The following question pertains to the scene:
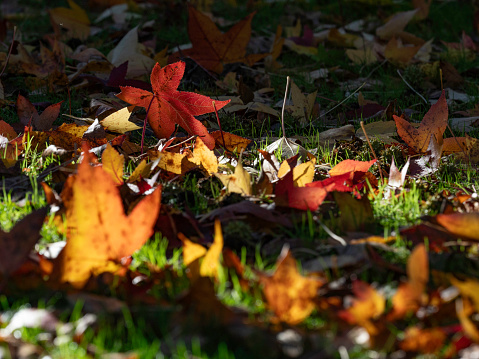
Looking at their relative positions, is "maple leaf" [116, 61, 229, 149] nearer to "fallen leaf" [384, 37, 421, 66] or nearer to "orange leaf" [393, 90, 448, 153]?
"orange leaf" [393, 90, 448, 153]

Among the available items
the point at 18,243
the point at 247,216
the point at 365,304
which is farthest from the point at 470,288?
the point at 18,243

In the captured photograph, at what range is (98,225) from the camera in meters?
1.06

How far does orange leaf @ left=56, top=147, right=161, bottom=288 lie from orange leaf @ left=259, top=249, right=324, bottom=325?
0.88 ft

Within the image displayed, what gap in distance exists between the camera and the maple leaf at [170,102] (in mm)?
1614

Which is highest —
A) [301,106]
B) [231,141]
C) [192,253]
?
[192,253]

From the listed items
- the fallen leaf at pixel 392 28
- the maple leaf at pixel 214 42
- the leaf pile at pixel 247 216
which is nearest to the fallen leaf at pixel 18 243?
the leaf pile at pixel 247 216

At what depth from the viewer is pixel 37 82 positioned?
2574 mm

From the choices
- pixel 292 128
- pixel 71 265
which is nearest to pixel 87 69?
pixel 292 128

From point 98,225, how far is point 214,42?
1.68 meters

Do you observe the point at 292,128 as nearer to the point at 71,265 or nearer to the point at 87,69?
the point at 87,69

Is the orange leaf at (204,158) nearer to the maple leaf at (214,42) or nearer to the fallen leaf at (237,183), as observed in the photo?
the fallen leaf at (237,183)

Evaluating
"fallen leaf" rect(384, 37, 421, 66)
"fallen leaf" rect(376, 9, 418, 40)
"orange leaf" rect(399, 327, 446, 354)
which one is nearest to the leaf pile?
"orange leaf" rect(399, 327, 446, 354)

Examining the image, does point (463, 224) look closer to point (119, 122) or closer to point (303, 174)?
point (303, 174)

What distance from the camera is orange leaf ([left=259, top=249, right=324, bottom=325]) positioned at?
37.1 inches
